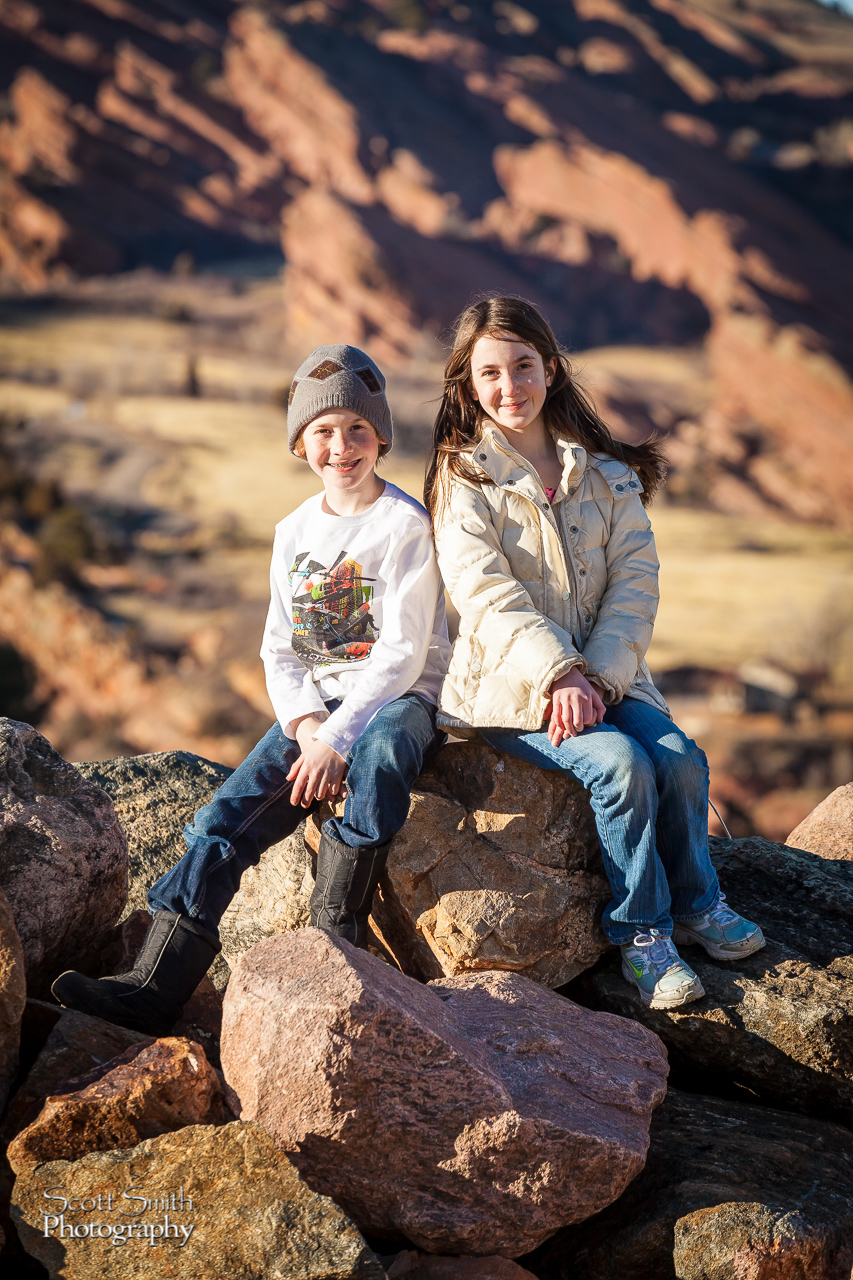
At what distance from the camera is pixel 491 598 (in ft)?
8.60

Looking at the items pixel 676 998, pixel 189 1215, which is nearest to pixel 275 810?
pixel 189 1215

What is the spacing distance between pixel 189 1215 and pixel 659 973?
48.8 inches

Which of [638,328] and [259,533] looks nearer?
[259,533]

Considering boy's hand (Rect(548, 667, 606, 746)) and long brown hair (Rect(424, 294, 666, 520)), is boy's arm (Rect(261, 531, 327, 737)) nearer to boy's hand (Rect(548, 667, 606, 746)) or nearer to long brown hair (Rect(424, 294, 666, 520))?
long brown hair (Rect(424, 294, 666, 520))

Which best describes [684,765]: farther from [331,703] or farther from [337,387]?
[337,387]

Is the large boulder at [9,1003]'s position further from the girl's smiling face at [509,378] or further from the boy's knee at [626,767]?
the girl's smiling face at [509,378]

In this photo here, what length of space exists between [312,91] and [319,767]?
235ft

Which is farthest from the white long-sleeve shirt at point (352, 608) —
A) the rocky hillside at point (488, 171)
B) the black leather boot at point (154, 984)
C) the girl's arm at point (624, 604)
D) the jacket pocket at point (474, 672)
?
the rocky hillside at point (488, 171)

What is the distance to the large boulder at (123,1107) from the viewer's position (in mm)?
1900

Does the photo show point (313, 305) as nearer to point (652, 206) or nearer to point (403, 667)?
point (652, 206)

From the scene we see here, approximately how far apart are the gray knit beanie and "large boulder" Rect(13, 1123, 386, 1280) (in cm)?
179

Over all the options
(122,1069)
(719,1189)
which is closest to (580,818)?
(719,1189)

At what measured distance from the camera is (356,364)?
2.82m

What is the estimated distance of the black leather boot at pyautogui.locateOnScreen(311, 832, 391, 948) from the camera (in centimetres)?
242
